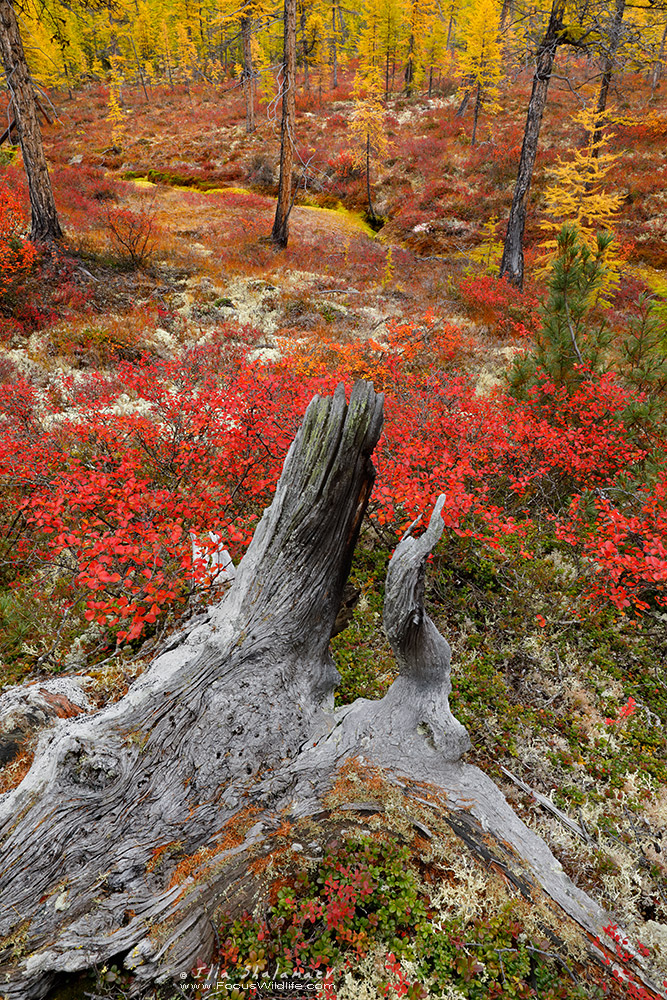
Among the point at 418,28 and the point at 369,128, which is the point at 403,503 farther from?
the point at 418,28

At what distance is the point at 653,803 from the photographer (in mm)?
4082

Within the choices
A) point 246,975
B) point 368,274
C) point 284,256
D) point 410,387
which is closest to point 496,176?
point 368,274

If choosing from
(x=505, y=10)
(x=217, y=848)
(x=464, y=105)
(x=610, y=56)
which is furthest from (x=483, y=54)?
(x=217, y=848)

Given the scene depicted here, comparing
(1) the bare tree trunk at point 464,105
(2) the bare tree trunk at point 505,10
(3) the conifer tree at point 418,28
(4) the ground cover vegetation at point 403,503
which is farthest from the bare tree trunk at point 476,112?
(4) the ground cover vegetation at point 403,503

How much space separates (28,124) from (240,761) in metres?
15.7

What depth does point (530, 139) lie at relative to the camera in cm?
1363

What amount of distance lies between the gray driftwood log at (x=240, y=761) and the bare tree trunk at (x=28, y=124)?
1372cm

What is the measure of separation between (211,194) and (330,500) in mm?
28634

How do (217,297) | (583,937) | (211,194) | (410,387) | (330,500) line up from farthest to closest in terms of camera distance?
(211,194)
(217,297)
(410,387)
(330,500)
(583,937)

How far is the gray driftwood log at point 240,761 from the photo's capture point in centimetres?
272

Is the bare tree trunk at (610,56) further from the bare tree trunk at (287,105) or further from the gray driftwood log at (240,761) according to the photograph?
the gray driftwood log at (240,761)

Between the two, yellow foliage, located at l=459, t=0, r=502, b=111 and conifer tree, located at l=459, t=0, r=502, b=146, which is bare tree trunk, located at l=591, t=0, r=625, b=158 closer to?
conifer tree, located at l=459, t=0, r=502, b=146

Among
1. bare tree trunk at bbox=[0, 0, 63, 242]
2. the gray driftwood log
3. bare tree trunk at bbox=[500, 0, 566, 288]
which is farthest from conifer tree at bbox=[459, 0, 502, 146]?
the gray driftwood log

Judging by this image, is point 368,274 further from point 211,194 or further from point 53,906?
point 53,906
